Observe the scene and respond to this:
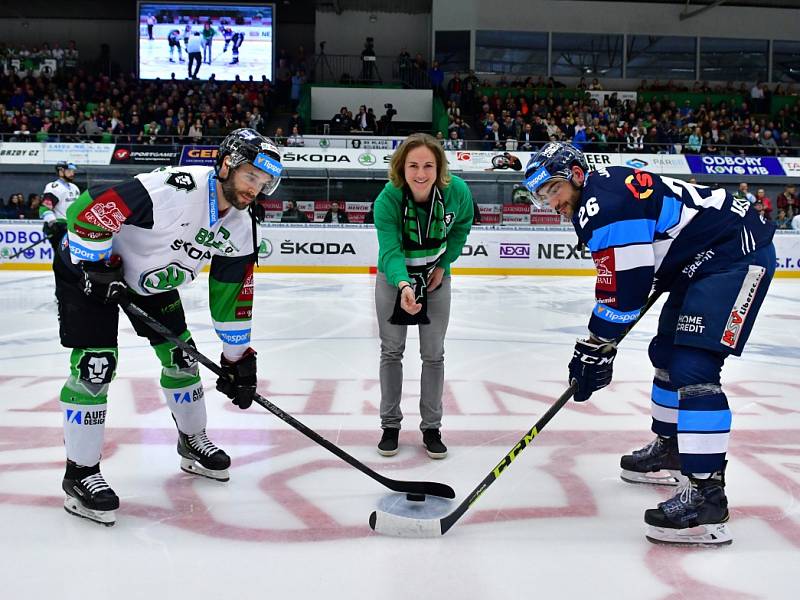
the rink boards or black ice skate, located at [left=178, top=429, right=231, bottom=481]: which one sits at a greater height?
the rink boards

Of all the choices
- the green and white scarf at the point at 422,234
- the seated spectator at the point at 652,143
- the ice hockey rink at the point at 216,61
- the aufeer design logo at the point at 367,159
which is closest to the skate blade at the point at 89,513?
the green and white scarf at the point at 422,234

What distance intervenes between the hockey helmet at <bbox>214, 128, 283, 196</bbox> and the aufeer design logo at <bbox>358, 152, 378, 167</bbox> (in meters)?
12.6

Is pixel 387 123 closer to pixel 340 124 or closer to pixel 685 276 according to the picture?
pixel 340 124

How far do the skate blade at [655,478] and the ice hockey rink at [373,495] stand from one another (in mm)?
41

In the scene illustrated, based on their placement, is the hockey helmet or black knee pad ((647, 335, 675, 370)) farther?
black knee pad ((647, 335, 675, 370))

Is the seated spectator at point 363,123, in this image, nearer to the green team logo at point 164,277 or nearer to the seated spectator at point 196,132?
the seated spectator at point 196,132

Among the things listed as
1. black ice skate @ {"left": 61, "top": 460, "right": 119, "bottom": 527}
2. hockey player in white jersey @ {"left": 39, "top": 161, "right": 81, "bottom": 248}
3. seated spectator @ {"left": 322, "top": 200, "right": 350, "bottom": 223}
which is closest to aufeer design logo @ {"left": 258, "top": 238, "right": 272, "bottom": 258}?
seated spectator @ {"left": 322, "top": 200, "right": 350, "bottom": 223}

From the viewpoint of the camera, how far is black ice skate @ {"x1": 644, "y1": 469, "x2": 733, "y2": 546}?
230 cm

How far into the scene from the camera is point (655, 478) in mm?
2863

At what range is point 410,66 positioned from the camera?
19.9m

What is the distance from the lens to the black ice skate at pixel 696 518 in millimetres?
2297

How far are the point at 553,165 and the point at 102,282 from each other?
1447 mm

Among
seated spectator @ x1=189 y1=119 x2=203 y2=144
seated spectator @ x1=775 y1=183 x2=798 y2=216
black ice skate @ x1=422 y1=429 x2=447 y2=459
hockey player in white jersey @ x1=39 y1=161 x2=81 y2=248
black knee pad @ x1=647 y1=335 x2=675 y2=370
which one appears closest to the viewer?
black knee pad @ x1=647 y1=335 x2=675 y2=370

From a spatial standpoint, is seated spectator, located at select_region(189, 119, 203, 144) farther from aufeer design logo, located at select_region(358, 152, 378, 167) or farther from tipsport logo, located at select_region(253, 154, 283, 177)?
tipsport logo, located at select_region(253, 154, 283, 177)
